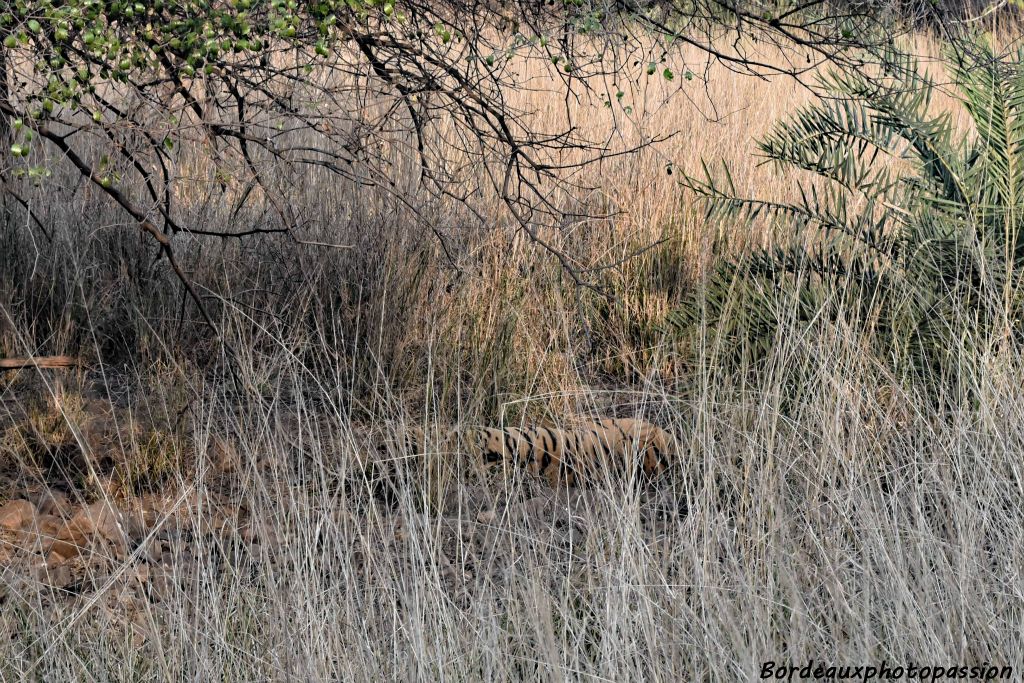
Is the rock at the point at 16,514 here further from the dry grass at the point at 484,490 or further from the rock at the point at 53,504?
the dry grass at the point at 484,490

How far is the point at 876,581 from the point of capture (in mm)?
1928

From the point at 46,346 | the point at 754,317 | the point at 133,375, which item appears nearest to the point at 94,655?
the point at 133,375

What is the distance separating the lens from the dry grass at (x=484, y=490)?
197 centimetres

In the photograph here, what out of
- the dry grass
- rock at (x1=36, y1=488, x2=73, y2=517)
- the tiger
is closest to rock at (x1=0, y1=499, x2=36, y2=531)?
rock at (x1=36, y1=488, x2=73, y2=517)

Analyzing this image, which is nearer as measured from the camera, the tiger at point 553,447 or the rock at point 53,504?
the rock at point 53,504

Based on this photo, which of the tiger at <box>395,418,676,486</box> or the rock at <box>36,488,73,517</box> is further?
the tiger at <box>395,418,676,486</box>

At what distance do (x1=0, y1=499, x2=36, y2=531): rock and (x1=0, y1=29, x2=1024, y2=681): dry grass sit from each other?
0.18 m

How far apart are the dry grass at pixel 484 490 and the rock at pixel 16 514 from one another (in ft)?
0.60

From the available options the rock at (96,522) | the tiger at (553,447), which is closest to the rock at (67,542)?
the rock at (96,522)

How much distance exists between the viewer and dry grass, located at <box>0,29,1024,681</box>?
1.97 m

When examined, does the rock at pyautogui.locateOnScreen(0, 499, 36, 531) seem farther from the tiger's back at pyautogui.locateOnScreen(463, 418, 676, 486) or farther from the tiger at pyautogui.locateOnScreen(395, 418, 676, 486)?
the tiger's back at pyautogui.locateOnScreen(463, 418, 676, 486)

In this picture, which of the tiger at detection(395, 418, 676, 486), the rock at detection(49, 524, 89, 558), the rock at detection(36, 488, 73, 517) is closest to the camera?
the rock at detection(49, 524, 89, 558)

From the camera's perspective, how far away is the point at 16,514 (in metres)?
2.88

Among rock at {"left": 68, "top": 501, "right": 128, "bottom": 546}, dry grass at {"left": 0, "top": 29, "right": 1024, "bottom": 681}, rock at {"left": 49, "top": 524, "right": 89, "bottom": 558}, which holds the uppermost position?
dry grass at {"left": 0, "top": 29, "right": 1024, "bottom": 681}
